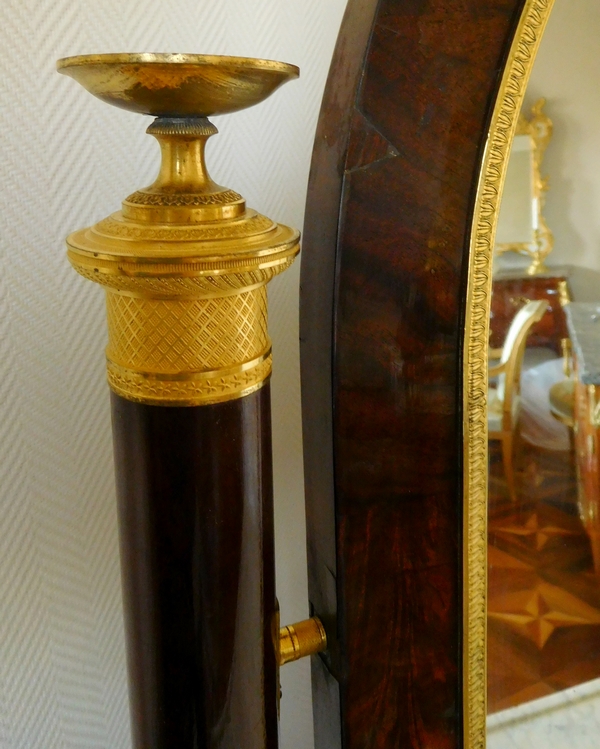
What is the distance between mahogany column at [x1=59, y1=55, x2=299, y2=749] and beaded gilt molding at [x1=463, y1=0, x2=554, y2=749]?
5.9 inches

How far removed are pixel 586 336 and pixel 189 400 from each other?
34cm

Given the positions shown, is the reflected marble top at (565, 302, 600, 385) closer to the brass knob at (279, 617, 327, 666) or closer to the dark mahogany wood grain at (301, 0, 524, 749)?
the dark mahogany wood grain at (301, 0, 524, 749)

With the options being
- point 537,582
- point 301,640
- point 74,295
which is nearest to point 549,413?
point 537,582

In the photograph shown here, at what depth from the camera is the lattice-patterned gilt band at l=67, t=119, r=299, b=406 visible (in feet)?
1.22

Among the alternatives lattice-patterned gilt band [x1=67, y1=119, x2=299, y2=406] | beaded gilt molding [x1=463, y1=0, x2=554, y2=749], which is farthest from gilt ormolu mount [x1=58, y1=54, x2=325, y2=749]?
beaded gilt molding [x1=463, y1=0, x2=554, y2=749]

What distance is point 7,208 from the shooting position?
57 cm

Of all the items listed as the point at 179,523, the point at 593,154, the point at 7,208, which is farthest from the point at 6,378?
the point at 593,154

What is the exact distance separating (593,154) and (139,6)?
0.39 m

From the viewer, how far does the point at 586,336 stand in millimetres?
565

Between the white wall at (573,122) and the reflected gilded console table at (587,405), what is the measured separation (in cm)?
4

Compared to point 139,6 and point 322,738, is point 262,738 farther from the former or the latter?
point 139,6

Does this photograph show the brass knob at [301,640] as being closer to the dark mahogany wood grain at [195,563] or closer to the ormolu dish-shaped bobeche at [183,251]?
the dark mahogany wood grain at [195,563]

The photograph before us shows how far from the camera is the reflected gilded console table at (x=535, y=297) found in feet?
1.82

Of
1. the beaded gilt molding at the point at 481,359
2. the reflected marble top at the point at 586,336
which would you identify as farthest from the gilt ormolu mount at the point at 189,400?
the reflected marble top at the point at 586,336
